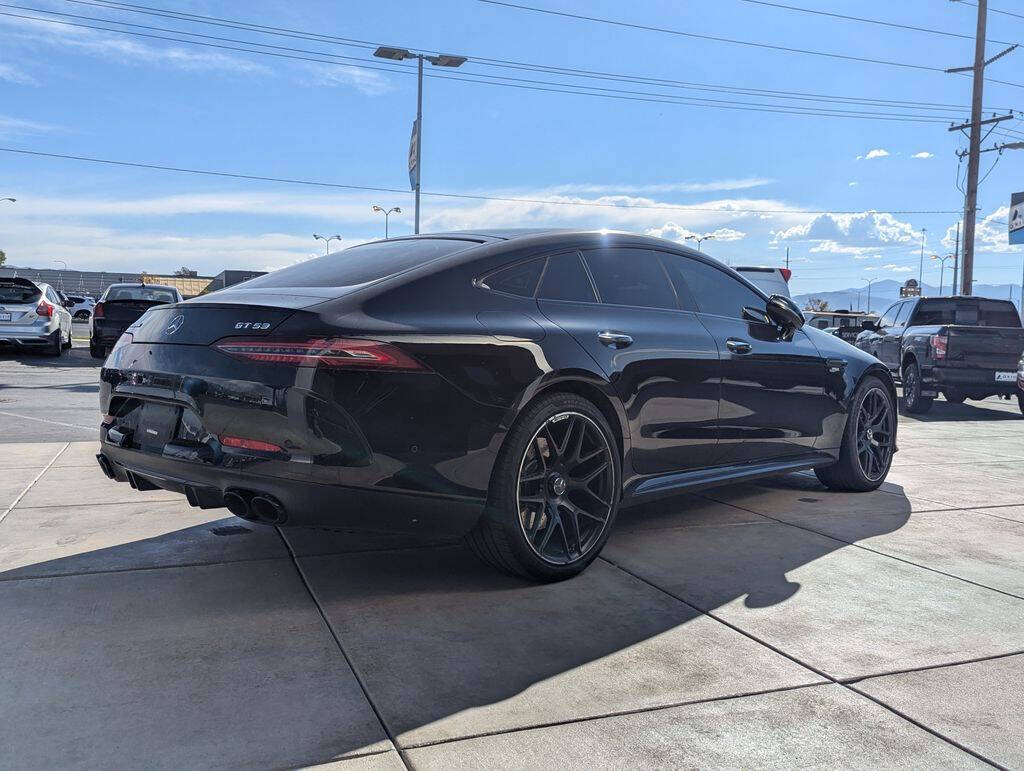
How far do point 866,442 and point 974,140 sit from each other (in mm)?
27046

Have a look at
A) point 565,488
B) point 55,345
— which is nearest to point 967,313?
point 565,488

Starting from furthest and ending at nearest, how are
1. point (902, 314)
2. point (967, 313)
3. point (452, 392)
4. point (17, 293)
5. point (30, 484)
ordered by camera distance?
point (17, 293)
point (902, 314)
point (967, 313)
point (30, 484)
point (452, 392)

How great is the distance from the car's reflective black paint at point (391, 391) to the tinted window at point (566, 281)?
2.0 inches

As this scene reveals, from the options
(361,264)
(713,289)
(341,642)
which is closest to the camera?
(341,642)

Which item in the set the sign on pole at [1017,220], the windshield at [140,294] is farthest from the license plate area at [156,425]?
the sign on pole at [1017,220]

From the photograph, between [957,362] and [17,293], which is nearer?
[957,362]

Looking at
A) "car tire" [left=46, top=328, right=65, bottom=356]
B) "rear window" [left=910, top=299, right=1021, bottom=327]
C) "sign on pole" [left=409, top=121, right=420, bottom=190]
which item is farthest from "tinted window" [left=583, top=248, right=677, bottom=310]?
"sign on pole" [left=409, top=121, right=420, bottom=190]

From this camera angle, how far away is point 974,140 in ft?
94.9

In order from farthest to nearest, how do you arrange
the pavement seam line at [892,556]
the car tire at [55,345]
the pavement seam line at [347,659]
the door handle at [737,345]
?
1. the car tire at [55,345]
2. the door handle at [737,345]
3. the pavement seam line at [892,556]
4. the pavement seam line at [347,659]

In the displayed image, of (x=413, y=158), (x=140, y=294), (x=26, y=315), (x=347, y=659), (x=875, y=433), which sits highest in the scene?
(x=413, y=158)

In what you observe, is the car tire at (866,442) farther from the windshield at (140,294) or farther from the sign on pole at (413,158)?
the sign on pole at (413,158)

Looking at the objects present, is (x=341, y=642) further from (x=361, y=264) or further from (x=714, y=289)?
(x=714, y=289)

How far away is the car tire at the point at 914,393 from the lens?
13.1 metres

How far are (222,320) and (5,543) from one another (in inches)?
71.1
